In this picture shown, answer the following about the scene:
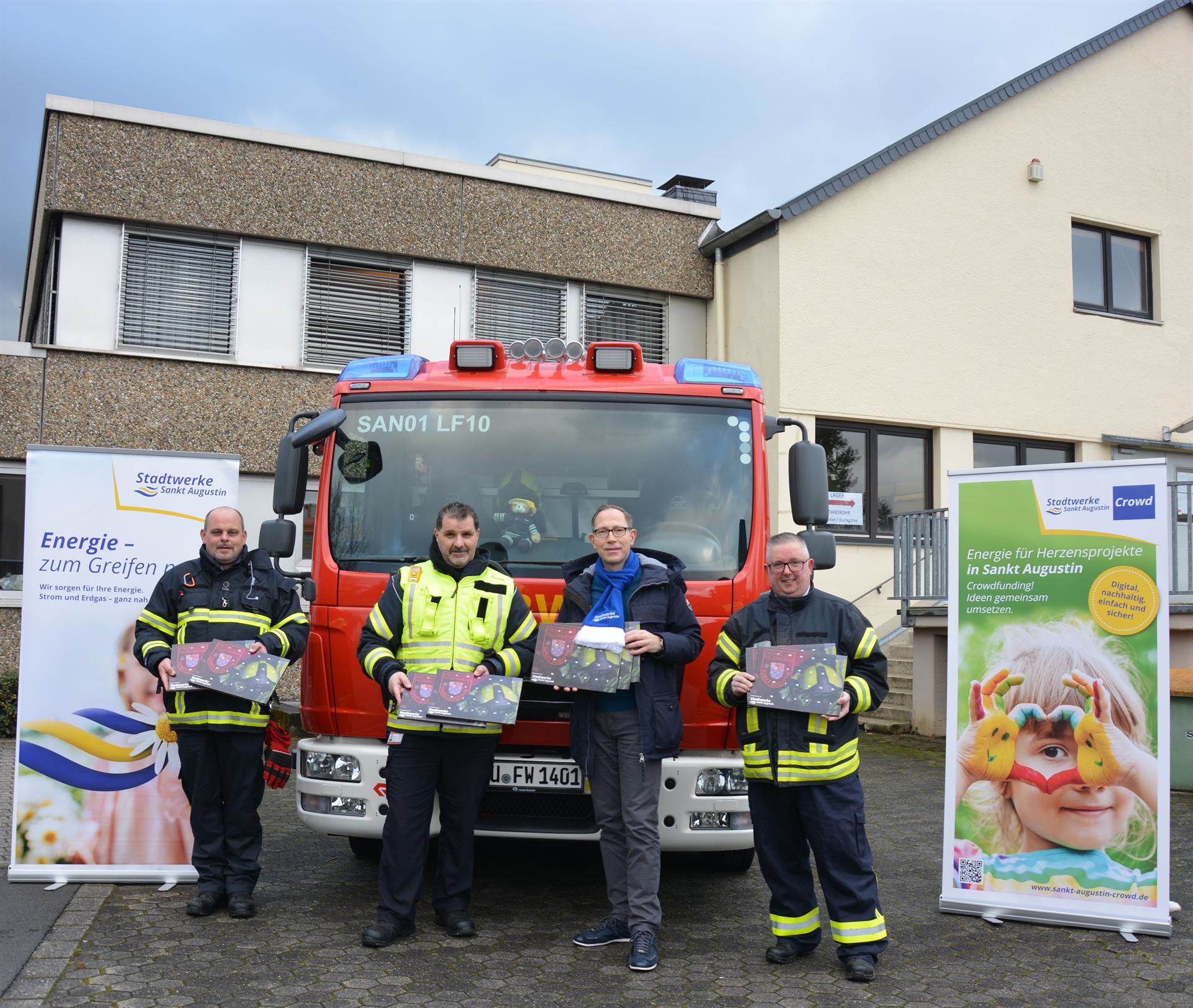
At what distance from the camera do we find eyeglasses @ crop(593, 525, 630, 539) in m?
4.98

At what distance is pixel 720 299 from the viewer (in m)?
15.0

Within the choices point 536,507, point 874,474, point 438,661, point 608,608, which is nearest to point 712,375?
point 536,507

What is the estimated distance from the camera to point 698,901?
5992 mm

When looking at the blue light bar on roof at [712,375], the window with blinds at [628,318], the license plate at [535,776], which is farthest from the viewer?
the window with blinds at [628,318]

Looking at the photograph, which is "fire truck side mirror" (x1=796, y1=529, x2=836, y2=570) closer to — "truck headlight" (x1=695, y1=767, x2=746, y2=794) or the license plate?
"truck headlight" (x1=695, y1=767, x2=746, y2=794)

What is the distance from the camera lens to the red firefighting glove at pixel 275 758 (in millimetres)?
5879

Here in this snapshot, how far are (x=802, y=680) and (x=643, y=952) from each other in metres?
1.29

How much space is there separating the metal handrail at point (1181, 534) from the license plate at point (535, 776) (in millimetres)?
7268

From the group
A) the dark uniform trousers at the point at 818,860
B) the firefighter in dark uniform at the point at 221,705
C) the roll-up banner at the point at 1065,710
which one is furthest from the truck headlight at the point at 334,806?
the roll-up banner at the point at 1065,710

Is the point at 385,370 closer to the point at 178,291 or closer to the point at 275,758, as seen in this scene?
the point at 275,758

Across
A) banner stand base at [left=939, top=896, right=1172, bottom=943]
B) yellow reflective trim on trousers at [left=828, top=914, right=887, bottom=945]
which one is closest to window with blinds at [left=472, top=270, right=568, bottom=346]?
banner stand base at [left=939, top=896, right=1172, bottom=943]

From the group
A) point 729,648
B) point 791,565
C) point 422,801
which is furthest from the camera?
point 422,801

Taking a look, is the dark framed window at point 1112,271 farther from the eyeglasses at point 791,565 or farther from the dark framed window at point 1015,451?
the eyeglasses at point 791,565

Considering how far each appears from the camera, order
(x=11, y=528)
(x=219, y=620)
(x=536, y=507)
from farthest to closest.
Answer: (x=11, y=528) < (x=536, y=507) < (x=219, y=620)
